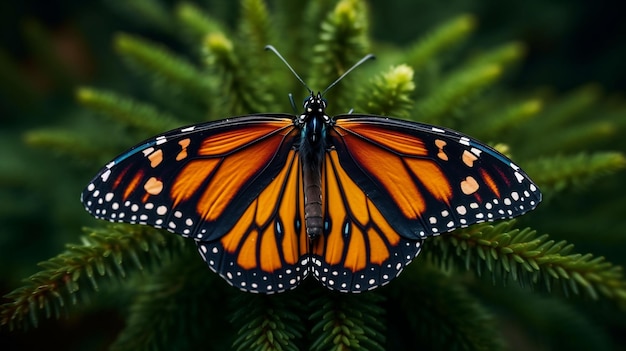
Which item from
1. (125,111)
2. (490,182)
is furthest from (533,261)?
(125,111)

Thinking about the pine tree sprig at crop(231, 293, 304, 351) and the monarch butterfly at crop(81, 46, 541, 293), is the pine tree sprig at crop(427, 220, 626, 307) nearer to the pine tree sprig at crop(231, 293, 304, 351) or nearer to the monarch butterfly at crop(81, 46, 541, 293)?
the monarch butterfly at crop(81, 46, 541, 293)

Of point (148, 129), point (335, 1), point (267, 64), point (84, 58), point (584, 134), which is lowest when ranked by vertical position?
point (584, 134)

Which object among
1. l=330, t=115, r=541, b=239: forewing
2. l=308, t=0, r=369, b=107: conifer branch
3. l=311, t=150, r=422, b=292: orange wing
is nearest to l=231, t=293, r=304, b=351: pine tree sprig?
l=311, t=150, r=422, b=292: orange wing

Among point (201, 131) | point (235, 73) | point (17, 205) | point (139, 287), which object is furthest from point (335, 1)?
point (17, 205)

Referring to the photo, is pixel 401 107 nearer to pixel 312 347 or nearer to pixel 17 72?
pixel 312 347

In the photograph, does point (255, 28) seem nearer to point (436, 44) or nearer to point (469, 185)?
point (436, 44)

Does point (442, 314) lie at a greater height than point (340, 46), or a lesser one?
lesser
